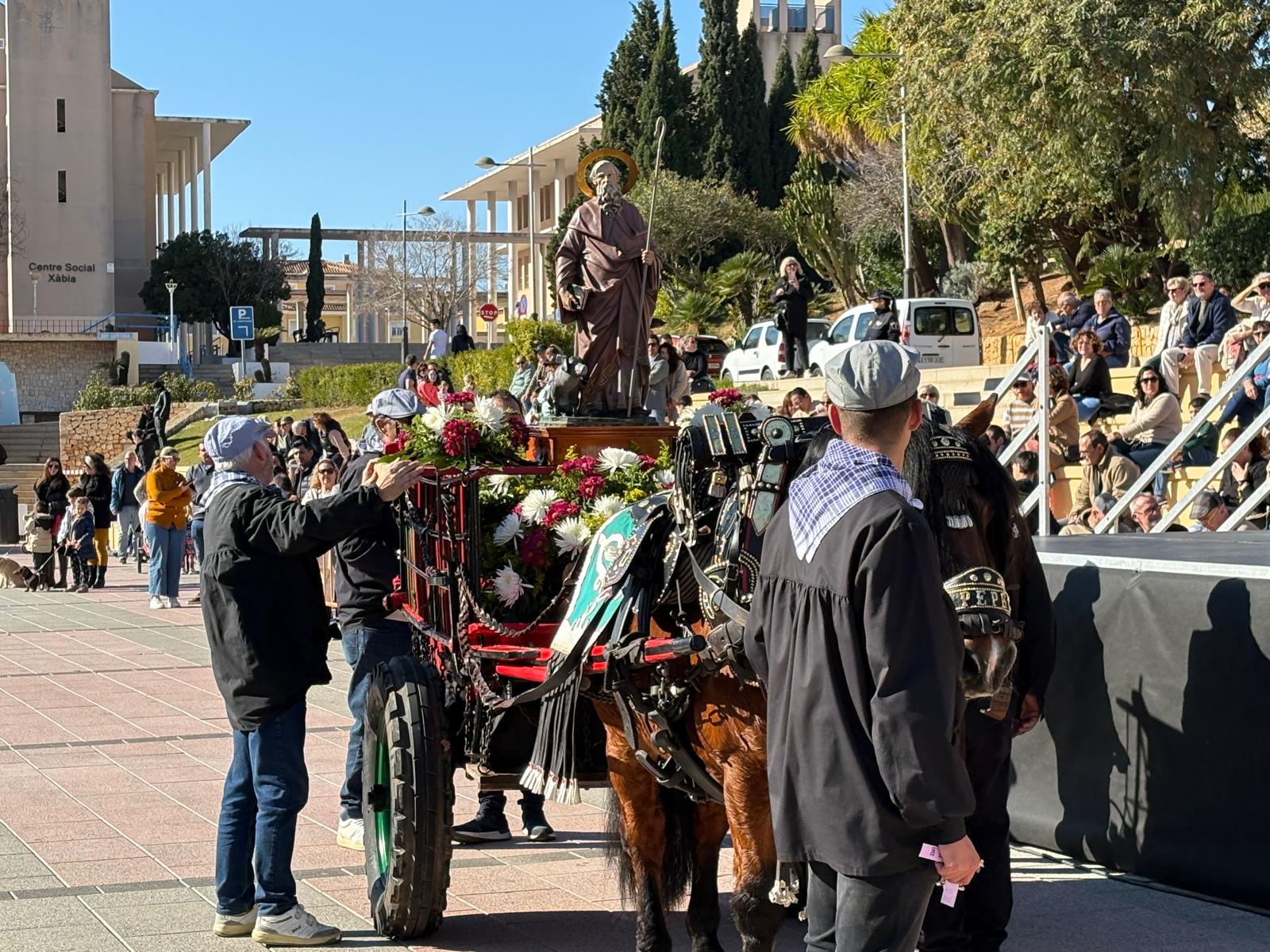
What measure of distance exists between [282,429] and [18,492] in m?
21.0

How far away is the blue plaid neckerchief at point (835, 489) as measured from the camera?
10.9 ft

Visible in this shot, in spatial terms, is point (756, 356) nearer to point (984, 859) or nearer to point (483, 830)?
point (483, 830)

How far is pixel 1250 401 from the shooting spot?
13688 mm

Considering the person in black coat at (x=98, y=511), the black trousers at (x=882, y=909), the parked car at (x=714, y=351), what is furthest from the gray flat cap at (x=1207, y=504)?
the parked car at (x=714, y=351)

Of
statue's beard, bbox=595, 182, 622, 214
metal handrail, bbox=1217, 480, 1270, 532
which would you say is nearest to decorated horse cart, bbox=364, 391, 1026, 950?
metal handrail, bbox=1217, 480, 1270, 532

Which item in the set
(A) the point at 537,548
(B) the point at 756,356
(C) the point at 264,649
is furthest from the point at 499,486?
(B) the point at 756,356

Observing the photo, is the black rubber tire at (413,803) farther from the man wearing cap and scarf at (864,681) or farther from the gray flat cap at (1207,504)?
the gray flat cap at (1207,504)

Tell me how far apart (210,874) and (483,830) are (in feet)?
4.21

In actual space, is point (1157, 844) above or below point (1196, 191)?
below

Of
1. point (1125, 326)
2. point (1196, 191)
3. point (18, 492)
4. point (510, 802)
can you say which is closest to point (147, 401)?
point (18, 492)

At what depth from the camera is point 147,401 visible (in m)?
52.9

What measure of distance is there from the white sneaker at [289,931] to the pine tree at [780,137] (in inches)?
2231

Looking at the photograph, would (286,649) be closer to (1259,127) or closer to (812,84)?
(1259,127)

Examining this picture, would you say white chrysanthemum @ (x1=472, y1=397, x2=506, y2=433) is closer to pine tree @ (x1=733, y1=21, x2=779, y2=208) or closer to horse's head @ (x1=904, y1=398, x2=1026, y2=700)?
horse's head @ (x1=904, y1=398, x2=1026, y2=700)
